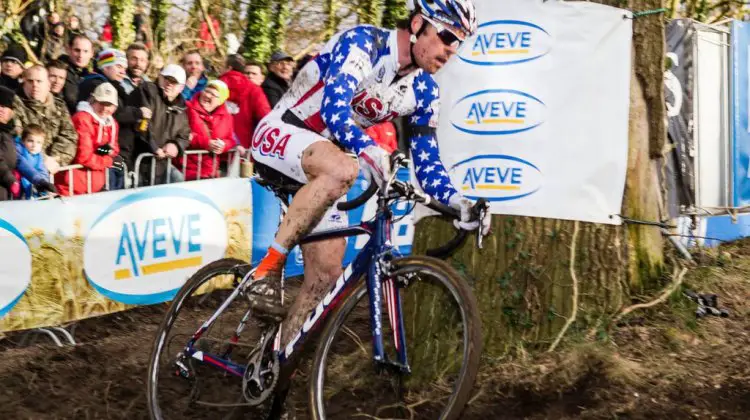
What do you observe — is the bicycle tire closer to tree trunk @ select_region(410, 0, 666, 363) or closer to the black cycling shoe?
the black cycling shoe

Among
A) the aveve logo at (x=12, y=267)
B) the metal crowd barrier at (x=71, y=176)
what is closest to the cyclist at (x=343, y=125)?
the aveve logo at (x=12, y=267)

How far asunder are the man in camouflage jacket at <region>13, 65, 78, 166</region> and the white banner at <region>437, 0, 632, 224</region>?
14.4 ft

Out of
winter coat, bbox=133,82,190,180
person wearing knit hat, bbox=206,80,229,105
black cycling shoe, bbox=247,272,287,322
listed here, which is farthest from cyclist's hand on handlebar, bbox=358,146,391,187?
person wearing knit hat, bbox=206,80,229,105

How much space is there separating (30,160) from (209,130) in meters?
2.37

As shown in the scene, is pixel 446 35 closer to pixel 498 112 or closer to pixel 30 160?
pixel 498 112

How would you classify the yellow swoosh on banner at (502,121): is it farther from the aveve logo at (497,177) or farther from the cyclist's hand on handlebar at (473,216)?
the cyclist's hand on handlebar at (473,216)

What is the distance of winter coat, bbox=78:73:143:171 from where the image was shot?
877cm

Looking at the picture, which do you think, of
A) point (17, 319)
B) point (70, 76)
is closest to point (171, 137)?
point (70, 76)

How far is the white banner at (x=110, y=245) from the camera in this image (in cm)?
720

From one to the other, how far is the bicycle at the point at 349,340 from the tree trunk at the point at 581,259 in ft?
1.00

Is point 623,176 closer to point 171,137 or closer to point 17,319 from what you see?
point 17,319

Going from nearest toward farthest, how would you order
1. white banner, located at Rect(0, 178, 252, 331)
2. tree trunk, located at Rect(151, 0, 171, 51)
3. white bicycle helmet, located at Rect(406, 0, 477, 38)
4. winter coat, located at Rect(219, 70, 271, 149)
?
1. white bicycle helmet, located at Rect(406, 0, 477, 38)
2. white banner, located at Rect(0, 178, 252, 331)
3. winter coat, located at Rect(219, 70, 271, 149)
4. tree trunk, located at Rect(151, 0, 171, 51)

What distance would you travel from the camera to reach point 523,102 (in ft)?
15.8

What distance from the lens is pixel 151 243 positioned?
8.22 metres
